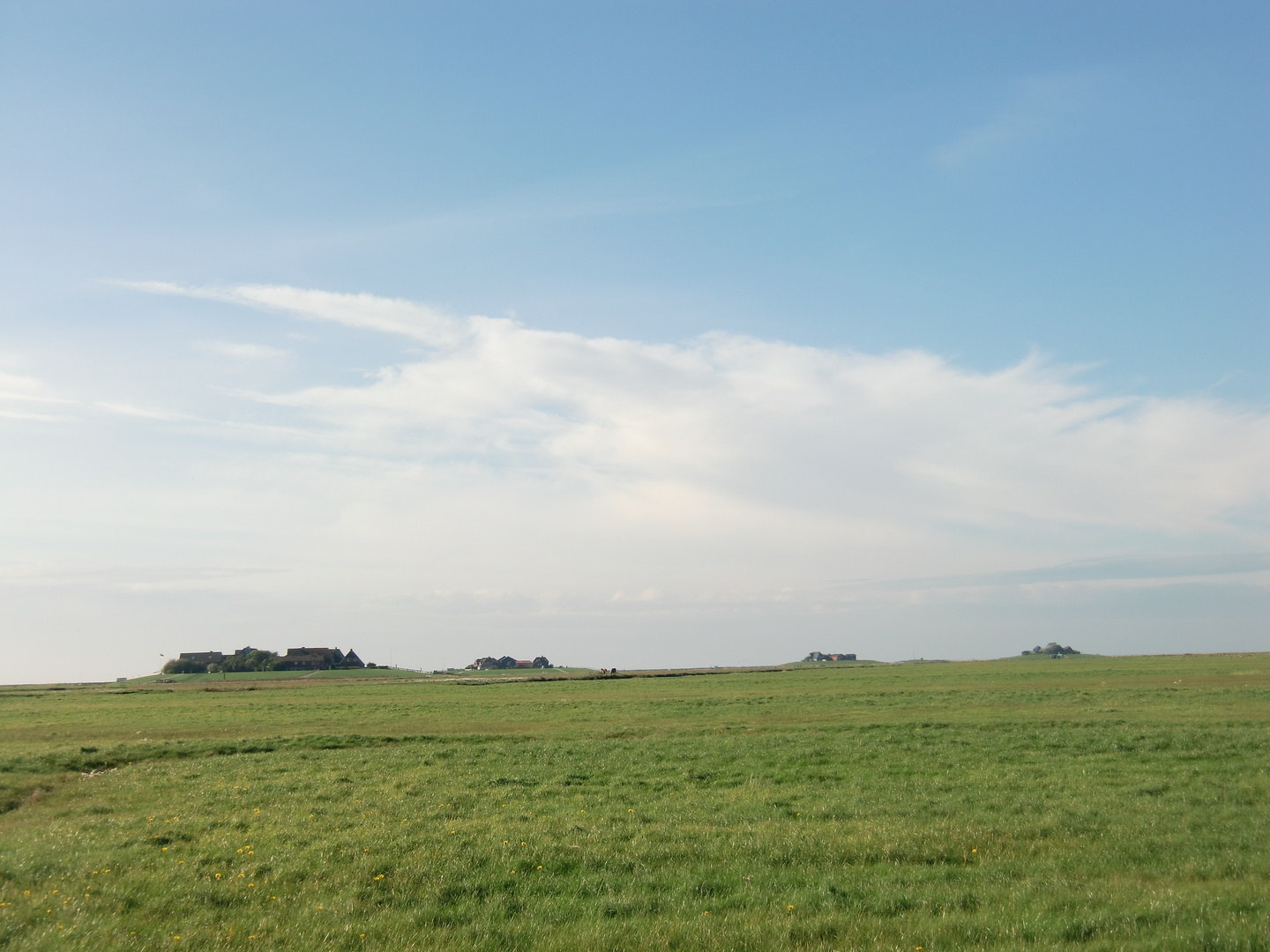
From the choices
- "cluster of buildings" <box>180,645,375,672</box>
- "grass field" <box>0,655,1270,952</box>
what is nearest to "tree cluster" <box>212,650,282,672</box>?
"cluster of buildings" <box>180,645,375,672</box>

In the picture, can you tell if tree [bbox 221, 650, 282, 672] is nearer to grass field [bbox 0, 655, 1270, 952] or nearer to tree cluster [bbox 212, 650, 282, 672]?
tree cluster [bbox 212, 650, 282, 672]

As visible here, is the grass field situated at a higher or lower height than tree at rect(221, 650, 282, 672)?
higher

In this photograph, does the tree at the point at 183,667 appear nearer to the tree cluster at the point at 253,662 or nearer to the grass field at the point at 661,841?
the tree cluster at the point at 253,662

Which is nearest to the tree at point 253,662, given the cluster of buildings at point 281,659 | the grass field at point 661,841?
the cluster of buildings at point 281,659

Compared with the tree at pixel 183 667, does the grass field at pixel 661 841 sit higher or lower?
higher

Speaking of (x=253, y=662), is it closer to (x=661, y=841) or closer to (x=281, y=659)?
(x=281, y=659)

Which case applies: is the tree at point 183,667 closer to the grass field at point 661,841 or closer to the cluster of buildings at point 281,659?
the cluster of buildings at point 281,659

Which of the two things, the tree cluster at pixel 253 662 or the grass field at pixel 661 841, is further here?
the tree cluster at pixel 253 662

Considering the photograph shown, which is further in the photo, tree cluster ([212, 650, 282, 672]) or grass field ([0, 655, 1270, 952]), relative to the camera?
tree cluster ([212, 650, 282, 672])

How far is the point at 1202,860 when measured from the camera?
15.0m

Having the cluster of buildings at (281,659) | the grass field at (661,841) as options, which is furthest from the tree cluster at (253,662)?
→ the grass field at (661,841)

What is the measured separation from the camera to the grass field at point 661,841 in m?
12.5

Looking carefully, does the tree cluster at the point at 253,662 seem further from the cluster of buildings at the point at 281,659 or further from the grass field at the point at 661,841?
the grass field at the point at 661,841

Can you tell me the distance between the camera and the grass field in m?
12.5
